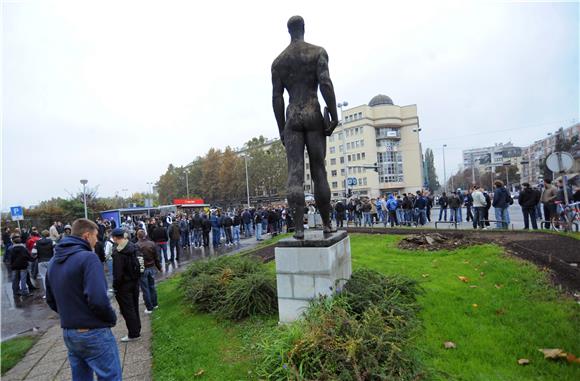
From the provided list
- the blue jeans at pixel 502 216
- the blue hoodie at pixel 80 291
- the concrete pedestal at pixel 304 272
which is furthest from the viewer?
the blue jeans at pixel 502 216

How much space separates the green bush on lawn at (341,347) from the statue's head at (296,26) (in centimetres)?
372

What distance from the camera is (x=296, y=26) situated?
16.1ft

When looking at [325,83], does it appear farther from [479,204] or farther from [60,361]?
[479,204]

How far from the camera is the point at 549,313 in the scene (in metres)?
4.07

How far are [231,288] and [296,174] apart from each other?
2390mm

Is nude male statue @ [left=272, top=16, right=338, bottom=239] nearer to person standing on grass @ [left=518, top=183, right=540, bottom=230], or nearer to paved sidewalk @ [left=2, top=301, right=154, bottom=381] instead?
paved sidewalk @ [left=2, top=301, right=154, bottom=381]

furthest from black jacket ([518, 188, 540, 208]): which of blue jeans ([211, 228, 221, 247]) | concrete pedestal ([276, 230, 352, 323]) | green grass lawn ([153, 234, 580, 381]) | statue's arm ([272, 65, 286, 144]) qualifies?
blue jeans ([211, 228, 221, 247])

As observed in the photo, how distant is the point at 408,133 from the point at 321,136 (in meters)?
74.9

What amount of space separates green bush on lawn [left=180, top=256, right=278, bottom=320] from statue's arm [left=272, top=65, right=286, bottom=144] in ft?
8.17

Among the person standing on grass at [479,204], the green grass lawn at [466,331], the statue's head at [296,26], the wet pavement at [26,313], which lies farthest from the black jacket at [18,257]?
the person standing on grass at [479,204]

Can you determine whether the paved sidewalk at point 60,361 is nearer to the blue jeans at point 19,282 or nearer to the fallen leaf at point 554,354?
the fallen leaf at point 554,354

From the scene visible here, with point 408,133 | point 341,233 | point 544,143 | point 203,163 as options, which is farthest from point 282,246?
point 544,143

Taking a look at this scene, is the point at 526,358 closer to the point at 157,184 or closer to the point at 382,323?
the point at 382,323

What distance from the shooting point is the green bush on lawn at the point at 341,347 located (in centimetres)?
294
